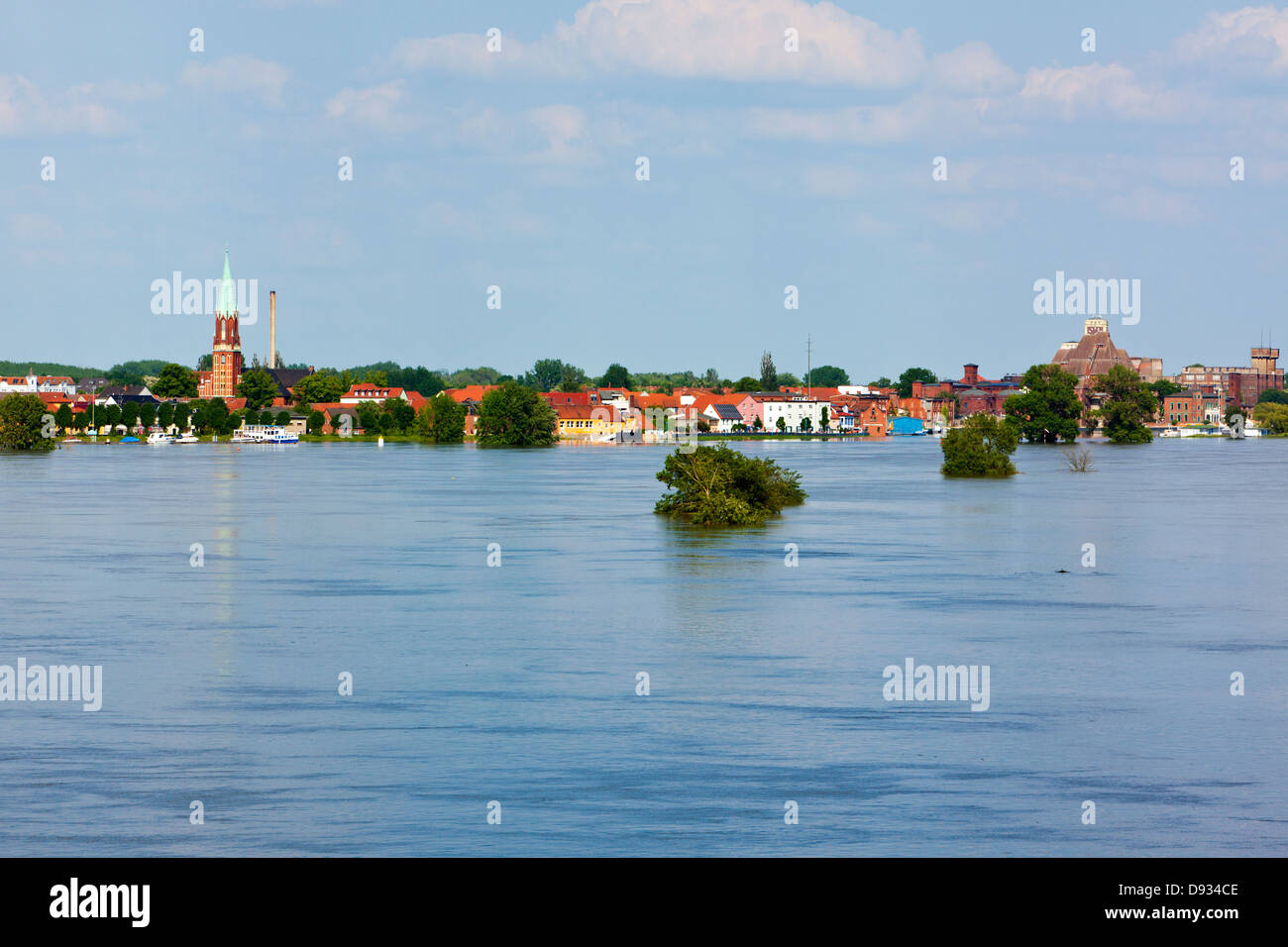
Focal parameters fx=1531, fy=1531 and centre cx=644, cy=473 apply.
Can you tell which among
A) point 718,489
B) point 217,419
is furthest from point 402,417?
point 718,489

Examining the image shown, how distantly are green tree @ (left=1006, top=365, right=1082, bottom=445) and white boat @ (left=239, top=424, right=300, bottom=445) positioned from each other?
80560 mm

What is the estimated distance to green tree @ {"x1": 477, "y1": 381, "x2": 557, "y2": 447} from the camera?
150 meters

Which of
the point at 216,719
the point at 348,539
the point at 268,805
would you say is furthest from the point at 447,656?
the point at 348,539

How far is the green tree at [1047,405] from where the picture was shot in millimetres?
159875

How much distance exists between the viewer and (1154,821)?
46.7 feet

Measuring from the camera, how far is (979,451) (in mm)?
87438

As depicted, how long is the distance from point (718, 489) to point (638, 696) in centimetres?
3077

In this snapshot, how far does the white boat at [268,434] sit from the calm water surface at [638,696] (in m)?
128

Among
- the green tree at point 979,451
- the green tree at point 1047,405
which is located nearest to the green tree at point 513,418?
the green tree at point 1047,405

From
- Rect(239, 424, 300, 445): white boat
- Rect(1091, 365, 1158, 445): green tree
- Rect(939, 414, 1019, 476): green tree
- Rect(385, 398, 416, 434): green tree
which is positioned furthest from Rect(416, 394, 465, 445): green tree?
Rect(939, 414, 1019, 476): green tree

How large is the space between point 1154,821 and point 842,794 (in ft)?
9.58

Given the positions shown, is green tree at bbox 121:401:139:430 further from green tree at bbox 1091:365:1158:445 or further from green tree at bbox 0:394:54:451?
green tree at bbox 1091:365:1158:445

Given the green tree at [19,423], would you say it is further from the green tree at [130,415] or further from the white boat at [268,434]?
the green tree at [130,415]
